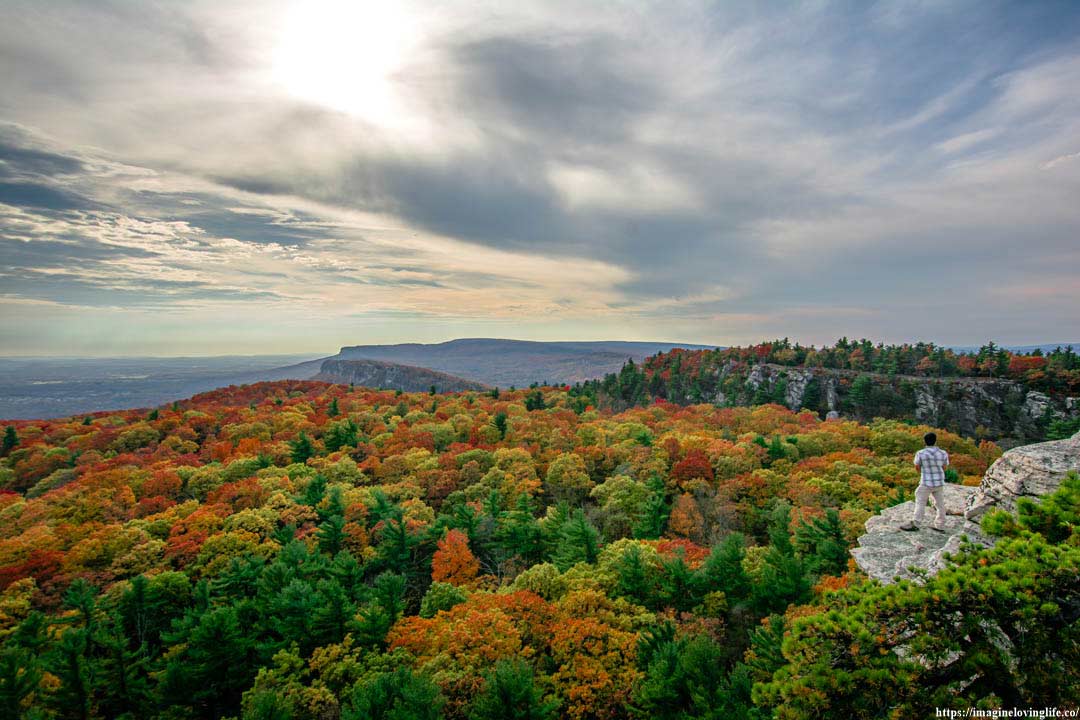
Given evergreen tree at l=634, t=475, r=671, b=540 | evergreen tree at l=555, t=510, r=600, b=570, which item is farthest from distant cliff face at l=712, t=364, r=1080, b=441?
evergreen tree at l=555, t=510, r=600, b=570

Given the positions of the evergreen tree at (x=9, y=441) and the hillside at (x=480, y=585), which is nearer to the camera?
the hillside at (x=480, y=585)

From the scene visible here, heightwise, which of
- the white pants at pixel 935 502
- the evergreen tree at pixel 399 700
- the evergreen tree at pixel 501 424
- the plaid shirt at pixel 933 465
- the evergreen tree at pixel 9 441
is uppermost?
the plaid shirt at pixel 933 465

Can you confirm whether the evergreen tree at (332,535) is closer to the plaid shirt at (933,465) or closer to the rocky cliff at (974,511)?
the rocky cliff at (974,511)

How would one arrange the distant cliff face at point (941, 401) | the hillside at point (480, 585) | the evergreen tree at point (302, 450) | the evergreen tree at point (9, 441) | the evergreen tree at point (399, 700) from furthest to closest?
the distant cliff face at point (941, 401), the evergreen tree at point (9, 441), the evergreen tree at point (302, 450), the evergreen tree at point (399, 700), the hillside at point (480, 585)

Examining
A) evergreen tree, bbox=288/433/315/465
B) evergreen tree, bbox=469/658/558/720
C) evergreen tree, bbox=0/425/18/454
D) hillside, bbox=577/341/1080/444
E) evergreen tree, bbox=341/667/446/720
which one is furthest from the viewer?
hillside, bbox=577/341/1080/444

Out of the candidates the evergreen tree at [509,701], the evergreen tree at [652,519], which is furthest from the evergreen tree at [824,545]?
the evergreen tree at [509,701]

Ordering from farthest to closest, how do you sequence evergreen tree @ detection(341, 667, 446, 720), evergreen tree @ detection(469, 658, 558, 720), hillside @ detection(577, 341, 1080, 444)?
hillside @ detection(577, 341, 1080, 444), evergreen tree @ detection(469, 658, 558, 720), evergreen tree @ detection(341, 667, 446, 720)

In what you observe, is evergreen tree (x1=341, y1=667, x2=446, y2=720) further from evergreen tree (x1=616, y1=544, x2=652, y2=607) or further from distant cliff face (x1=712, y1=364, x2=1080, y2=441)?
distant cliff face (x1=712, y1=364, x2=1080, y2=441)
